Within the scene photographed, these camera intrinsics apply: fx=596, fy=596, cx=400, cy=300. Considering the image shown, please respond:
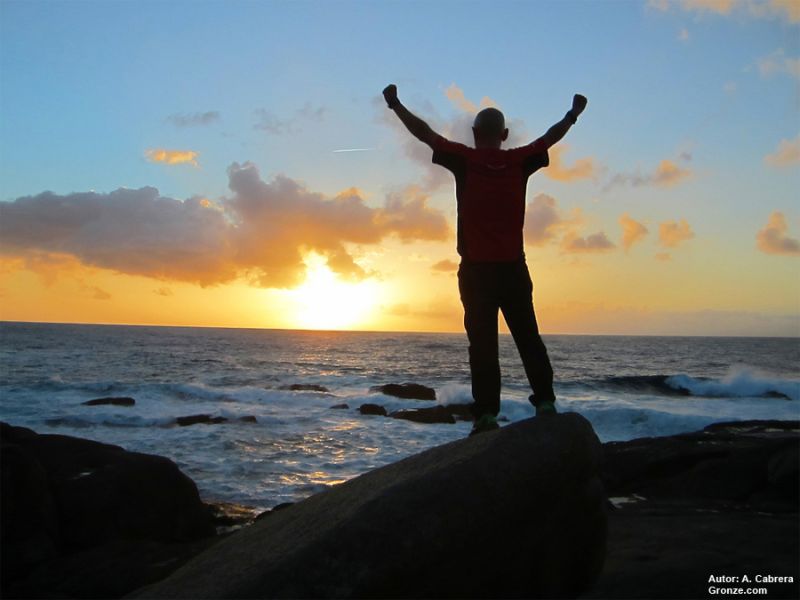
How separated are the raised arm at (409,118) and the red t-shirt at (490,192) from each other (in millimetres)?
70

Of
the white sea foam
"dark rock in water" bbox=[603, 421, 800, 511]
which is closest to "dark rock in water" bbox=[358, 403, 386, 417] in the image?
"dark rock in water" bbox=[603, 421, 800, 511]

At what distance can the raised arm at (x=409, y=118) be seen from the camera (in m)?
4.32

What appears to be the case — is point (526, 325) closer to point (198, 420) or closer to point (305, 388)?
point (198, 420)

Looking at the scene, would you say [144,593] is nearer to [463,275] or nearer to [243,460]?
[463,275]

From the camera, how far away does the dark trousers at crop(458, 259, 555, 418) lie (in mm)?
4367

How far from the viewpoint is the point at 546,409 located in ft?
14.0

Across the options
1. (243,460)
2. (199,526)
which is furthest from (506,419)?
(199,526)

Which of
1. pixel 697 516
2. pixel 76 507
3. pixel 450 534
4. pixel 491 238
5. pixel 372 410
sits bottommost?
pixel 372 410

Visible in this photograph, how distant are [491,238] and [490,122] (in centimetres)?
87

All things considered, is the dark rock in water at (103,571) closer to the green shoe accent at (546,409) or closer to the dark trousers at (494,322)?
the dark trousers at (494,322)

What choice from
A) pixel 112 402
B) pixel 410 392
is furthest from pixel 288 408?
pixel 112 402

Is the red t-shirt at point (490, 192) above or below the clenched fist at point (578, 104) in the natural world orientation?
below

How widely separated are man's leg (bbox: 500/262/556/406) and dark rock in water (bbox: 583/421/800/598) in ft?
4.47

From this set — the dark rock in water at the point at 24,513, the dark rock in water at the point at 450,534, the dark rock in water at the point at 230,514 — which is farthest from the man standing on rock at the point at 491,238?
the dark rock in water at the point at 230,514
